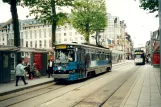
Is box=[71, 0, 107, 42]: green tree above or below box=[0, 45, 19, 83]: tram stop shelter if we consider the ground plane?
above

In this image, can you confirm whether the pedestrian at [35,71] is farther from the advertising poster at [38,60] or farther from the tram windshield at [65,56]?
the tram windshield at [65,56]

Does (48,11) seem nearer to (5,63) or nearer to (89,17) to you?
(5,63)

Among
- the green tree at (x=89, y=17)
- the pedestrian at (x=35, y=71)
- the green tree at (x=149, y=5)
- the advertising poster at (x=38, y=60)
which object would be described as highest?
the green tree at (x=89, y=17)

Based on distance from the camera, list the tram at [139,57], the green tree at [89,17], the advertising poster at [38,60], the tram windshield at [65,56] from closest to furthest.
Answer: the tram windshield at [65,56] → the advertising poster at [38,60] → the green tree at [89,17] → the tram at [139,57]

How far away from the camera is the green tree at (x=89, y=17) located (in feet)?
135

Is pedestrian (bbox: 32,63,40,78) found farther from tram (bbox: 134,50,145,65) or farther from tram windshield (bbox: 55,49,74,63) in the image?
tram (bbox: 134,50,145,65)

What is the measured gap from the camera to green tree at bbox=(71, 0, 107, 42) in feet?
135

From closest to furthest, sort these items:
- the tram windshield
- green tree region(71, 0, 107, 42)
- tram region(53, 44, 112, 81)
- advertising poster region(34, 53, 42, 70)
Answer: tram region(53, 44, 112, 81)
the tram windshield
advertising poster region(34, 53, 42, 70)
green tree region(71, 0, 107, 42)

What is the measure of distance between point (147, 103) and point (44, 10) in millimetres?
17291

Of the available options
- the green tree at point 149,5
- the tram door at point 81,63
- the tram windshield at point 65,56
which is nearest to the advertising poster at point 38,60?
the tram windshield at point 65,56

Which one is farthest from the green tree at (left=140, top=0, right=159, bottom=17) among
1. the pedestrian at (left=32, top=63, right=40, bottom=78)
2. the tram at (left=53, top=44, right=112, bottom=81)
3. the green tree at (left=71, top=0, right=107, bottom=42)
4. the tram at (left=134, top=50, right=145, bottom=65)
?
the tram at (left=134, top=50, right=145, bottom=65)

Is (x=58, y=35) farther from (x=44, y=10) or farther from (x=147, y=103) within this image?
(x=147, y=103)

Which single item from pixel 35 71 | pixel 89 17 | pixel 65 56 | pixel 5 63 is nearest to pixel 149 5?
pixel 65 56

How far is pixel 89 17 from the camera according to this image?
1615 inches
